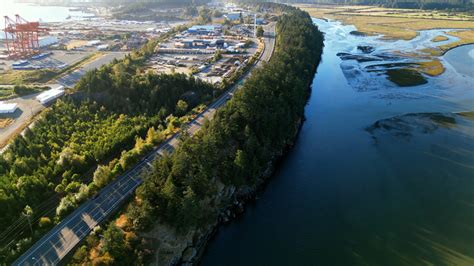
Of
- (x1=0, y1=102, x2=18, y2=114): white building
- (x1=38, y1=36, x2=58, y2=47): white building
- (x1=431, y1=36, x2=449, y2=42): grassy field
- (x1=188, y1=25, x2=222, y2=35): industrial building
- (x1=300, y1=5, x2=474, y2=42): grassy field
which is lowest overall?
(x1=0, y1=102, x2=18, y2=114): white building

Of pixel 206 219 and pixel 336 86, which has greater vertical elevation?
pixel 336 86

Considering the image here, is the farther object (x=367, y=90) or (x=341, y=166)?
(x=367, y=90)

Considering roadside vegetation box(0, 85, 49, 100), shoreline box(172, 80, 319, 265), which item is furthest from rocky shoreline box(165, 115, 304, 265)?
roadside vegetation box(0, 85, 49, 100)

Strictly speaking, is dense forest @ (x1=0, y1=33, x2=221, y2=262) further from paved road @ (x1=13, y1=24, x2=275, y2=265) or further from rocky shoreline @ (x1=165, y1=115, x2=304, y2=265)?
rocky shoreline @ (x1=165, y1=115, x2=304, y2=265)

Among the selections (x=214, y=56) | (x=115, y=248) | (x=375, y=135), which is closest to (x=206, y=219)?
(x=115, y=248)

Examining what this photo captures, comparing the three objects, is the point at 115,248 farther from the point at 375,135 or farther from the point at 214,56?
the point at 214,56

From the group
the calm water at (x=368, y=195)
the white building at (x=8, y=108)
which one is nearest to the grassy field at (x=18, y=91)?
the white building at (x=8, y=108)
